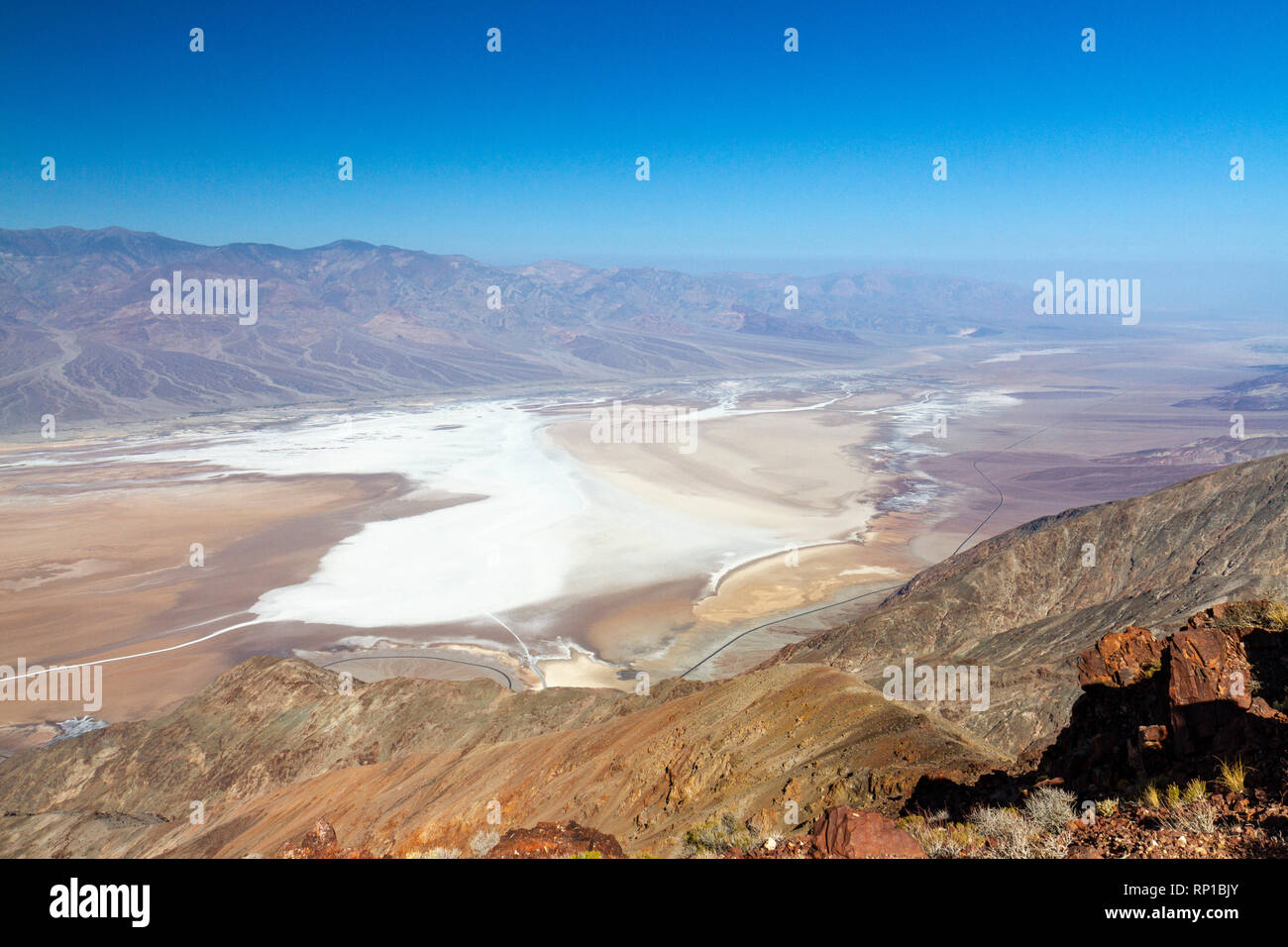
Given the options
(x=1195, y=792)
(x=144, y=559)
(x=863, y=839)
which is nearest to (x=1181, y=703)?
(x=1195, y=792)

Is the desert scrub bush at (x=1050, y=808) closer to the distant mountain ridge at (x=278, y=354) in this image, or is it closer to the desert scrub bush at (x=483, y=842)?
the desert scrub bush at (x=483, y=842)

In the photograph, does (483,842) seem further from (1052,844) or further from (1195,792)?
(1195,792)

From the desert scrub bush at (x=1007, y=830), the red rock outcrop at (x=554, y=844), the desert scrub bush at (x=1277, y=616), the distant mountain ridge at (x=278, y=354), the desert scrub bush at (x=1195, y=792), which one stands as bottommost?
the red rock outcrop at (x=554, y=844)

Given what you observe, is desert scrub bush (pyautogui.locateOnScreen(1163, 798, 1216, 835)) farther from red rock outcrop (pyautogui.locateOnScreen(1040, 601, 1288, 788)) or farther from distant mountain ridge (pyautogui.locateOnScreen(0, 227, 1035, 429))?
distant mountain ridge (pyautogui.locateOnScreen(0, 227, 1035, 429))

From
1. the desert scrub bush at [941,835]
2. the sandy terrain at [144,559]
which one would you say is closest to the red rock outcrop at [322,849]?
the desert scrub bush at [941,835]

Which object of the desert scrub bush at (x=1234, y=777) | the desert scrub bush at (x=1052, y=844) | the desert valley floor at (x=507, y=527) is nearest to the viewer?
the desert scrub bush at (x=1052, y=844)

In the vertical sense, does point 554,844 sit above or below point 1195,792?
below
